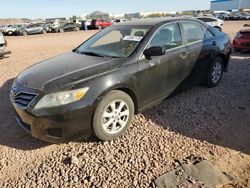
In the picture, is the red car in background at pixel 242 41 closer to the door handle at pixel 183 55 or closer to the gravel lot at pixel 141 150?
the gravel lot at pixel 141 150

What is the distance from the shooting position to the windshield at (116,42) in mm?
4031

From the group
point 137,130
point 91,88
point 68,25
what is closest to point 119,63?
point 91,88

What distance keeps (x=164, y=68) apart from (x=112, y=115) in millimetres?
1247

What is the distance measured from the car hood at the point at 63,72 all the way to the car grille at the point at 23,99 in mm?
119

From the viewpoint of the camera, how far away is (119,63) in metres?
3.65

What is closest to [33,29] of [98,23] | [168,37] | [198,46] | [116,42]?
[98,23]

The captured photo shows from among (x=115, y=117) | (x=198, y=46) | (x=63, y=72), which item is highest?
(x=198, y=46)

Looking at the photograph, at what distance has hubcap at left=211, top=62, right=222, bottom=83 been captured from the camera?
556cm

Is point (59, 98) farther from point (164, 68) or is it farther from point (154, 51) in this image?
point (164, 68)

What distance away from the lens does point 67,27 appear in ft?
107

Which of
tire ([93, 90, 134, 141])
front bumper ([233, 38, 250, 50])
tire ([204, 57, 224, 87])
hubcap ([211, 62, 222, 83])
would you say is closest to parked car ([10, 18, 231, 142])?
tire ([93, 90, 134, 141])

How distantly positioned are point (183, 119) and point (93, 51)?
6.25 feet

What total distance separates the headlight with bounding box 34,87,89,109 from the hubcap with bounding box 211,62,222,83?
11.4ft

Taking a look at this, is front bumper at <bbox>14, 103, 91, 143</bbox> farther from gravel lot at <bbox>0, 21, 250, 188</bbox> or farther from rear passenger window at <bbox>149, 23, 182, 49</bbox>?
rear passenger window at <bbox>149, 23, 182, 49</bbox>
